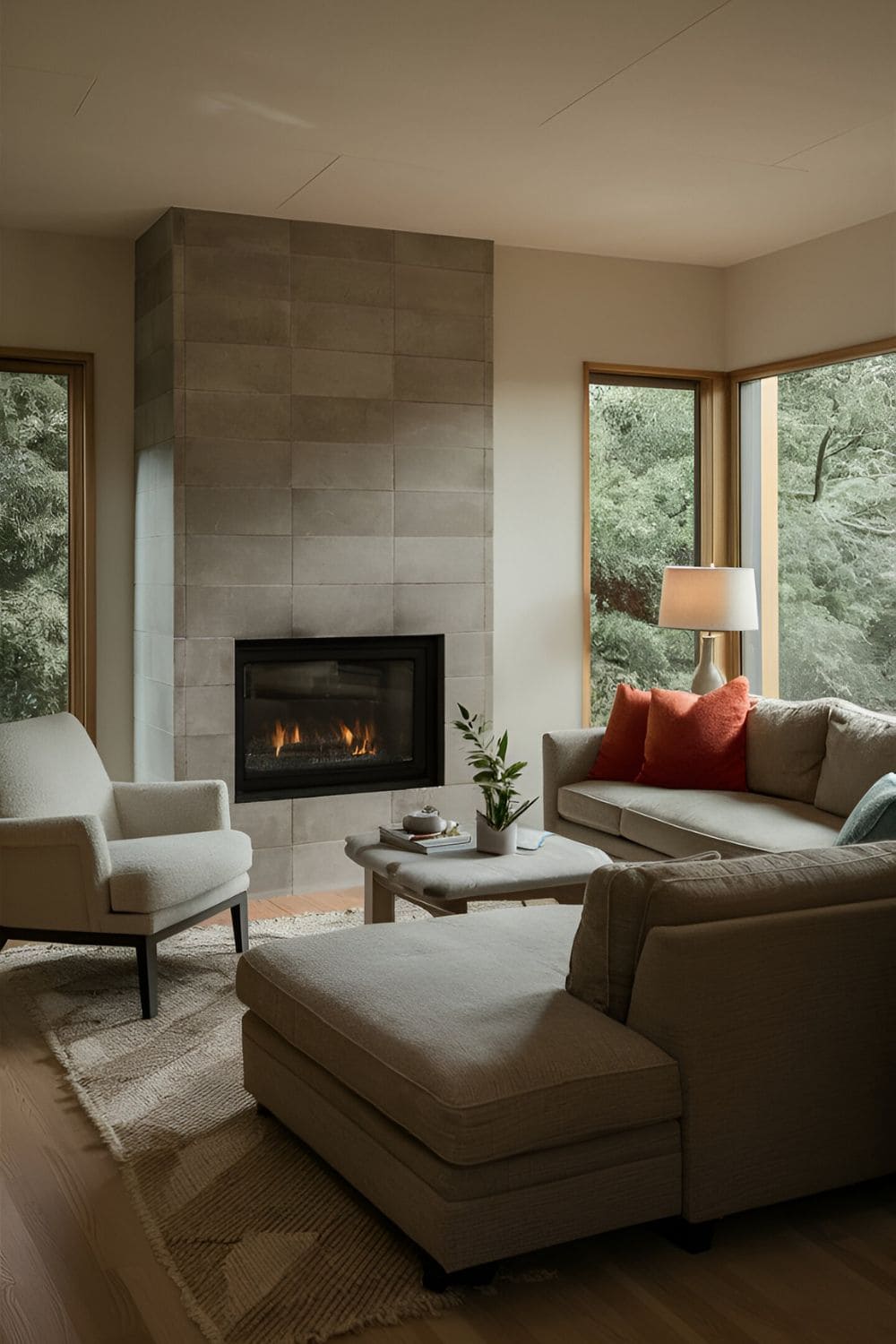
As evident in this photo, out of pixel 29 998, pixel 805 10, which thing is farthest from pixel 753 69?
pixel 29 998

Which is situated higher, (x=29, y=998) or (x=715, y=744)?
(x=715, y=744)

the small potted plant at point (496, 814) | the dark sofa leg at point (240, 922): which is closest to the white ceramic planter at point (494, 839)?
the small potted plant at point (496, 814)

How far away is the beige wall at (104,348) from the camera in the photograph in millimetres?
5504

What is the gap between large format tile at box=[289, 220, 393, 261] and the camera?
5.50m

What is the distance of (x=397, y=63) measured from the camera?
3822mm

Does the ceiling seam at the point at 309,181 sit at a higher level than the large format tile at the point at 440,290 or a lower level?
higher

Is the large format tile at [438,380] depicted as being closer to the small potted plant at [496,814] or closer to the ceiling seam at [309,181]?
the ceiling seam at [309,181]

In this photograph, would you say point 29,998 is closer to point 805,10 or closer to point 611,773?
point 611,773

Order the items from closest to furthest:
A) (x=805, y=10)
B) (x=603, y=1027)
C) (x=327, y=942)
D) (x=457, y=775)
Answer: (x=603, y=1027), (x=327, y=942), (x=805, y=10), (x=457, y=775)

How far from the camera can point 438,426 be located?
5.81 metres

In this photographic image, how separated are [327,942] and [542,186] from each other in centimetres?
320

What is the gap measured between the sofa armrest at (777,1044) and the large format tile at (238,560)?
320 cm

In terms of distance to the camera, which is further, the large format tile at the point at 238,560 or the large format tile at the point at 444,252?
the large format tile at the point at 444,252

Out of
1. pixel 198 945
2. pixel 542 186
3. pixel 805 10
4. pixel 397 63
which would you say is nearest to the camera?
pixel 805 10
